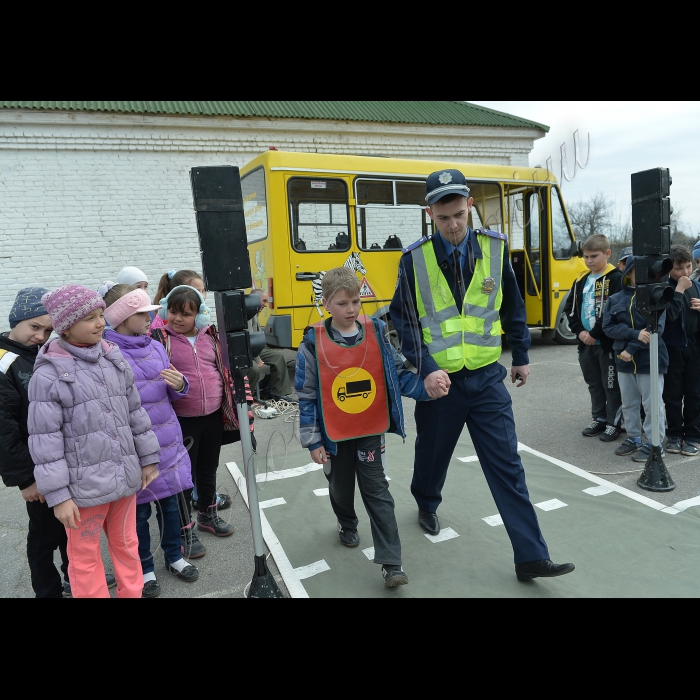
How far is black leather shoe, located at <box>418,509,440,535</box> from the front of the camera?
11.1 ft

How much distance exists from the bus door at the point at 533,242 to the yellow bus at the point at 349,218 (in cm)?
2

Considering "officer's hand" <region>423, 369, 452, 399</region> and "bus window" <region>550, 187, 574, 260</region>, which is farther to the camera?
"bus window" <region>550, 187, 574, 260</region>

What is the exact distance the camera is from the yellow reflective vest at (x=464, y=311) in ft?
9.21

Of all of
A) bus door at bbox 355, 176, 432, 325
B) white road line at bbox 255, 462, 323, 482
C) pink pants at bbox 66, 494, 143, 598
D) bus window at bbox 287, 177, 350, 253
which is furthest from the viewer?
bus door at bbox 355, 176, 432, 325

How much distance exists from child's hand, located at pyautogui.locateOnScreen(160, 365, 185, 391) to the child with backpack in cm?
25

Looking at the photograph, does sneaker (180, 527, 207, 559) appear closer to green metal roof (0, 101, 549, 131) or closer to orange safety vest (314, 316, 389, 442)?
orange safety vest (314, 316, 389, 442)

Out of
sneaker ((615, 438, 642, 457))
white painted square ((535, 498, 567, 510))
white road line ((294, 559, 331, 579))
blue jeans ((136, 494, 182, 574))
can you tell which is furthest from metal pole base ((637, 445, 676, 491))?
blue jeans ((136, 494, 182, 574))

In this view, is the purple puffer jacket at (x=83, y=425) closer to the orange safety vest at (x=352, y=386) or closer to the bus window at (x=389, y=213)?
the orange safety vest at (x=352, y=386)

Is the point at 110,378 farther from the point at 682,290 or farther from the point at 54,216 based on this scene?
the point at 54,216

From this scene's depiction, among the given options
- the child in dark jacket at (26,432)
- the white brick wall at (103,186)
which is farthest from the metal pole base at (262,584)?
the white brick wall at (103,186)

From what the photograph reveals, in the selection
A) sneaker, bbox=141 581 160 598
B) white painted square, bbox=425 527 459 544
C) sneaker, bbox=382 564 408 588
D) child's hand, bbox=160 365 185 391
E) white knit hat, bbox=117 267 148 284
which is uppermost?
white knit hat, bbox=117 267 148 284

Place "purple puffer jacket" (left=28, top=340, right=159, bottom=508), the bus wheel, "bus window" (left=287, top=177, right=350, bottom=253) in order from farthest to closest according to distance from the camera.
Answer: the bus wheel
"bus window" (left=287, top=177, right=350, bottom=253)
"purple puffer jacket" (left=28, top=340, right=159, bottom=508)

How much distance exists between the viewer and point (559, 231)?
922cm

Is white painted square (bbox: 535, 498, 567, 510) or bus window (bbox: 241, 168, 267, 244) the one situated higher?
bus window (bbox: 241, 168, 267, 244)
